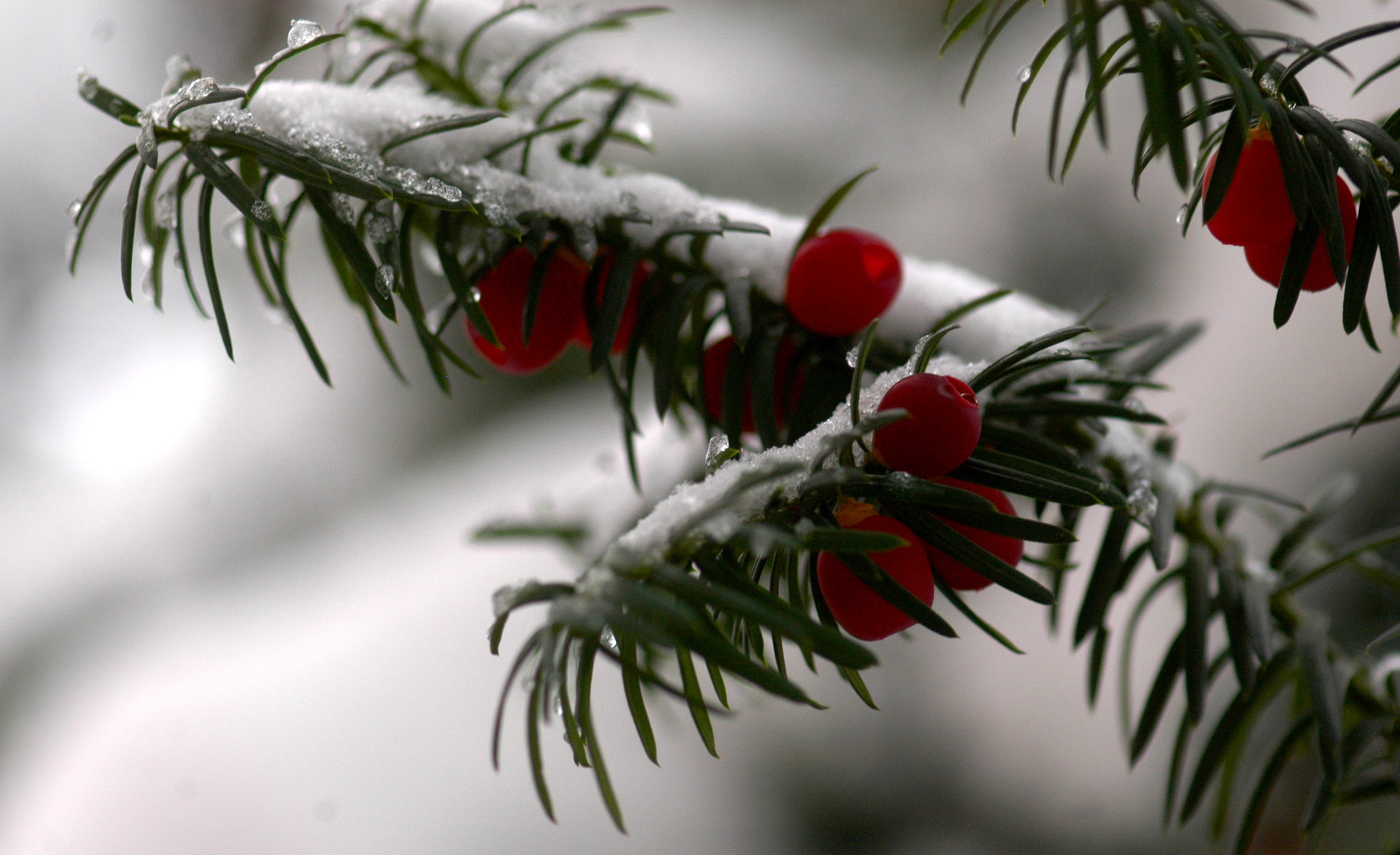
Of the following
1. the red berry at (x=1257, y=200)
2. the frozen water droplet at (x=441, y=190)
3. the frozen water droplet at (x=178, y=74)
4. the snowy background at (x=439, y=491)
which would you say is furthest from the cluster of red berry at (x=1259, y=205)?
the snowy background at (x=439, y=491)

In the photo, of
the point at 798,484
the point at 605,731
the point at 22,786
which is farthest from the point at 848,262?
the point at 22,786

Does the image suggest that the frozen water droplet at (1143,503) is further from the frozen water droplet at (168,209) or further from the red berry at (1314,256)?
the frozen water droplet at (168,209)

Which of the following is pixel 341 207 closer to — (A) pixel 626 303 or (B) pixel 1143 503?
(A) pixel 626 303

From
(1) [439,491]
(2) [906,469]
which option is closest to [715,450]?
(2) [906,469]

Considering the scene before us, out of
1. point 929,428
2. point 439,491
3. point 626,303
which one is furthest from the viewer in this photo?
point 439,491

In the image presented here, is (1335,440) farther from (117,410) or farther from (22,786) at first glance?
(22,786)

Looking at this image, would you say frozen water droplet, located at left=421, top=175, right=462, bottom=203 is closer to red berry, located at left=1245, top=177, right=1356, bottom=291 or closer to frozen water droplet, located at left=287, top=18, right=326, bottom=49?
frozen water droplet, located at left=287, top=18, right=326, bottom=49
